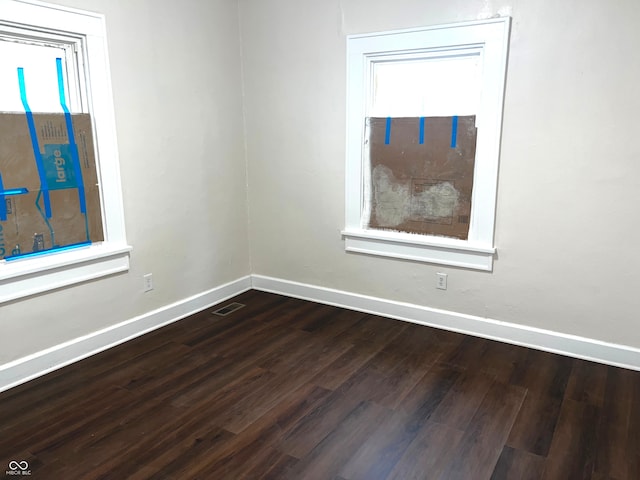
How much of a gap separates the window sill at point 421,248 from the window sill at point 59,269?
165 centimetres

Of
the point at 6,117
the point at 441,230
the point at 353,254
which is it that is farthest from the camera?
the point at 353,254

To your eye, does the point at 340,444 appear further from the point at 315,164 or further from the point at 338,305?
the point at 315,164

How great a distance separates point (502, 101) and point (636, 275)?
1.27 m

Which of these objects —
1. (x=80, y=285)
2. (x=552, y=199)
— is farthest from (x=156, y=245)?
(x=552, y=199)

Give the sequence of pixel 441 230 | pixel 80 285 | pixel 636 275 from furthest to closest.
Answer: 1. pixel 441 230
2. pixel 80 285
3. pixel 636 275

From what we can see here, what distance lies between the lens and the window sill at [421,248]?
307 cm

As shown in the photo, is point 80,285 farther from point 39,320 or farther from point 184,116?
point 184,116

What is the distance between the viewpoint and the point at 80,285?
2.84 meters

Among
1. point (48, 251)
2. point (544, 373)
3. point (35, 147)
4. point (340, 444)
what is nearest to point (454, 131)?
point (544, 373)

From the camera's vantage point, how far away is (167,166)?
3.27 metres

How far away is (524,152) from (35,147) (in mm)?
2840

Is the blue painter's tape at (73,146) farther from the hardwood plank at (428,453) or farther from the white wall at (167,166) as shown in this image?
the hardwood plank at (428,453)

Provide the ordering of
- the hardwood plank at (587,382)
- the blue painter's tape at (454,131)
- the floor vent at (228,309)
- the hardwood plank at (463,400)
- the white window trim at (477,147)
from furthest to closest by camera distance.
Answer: the floor vent at (228,309) < the blue painter's tape at (454,131) < the white window trim at (477,147) < the hardwood plank at (587,382) < the hardwood plank at (463,400)

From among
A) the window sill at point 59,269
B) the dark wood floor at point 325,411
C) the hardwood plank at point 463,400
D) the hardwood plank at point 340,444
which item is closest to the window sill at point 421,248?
the dark wood floor at point 325,411
